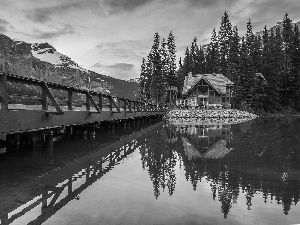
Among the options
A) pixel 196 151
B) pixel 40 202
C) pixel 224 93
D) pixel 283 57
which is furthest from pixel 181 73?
pixel 40 202

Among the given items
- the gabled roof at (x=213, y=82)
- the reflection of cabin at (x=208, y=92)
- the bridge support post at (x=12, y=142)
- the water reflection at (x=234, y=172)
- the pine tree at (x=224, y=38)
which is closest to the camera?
the water reflection at (x=234, y=172)

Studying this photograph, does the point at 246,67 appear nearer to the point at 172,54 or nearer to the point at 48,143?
→ the point at 172,54

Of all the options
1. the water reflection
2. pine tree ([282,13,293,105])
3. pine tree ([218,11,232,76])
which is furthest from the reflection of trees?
pine tree ([218,11,232,76])

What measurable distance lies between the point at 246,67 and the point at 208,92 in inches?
366

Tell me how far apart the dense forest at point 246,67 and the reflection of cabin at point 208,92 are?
3.41 m

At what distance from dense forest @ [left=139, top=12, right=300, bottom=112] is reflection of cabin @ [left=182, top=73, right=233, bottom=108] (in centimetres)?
341

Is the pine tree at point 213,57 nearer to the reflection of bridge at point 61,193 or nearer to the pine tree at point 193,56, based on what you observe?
the pine tree at point 193,56

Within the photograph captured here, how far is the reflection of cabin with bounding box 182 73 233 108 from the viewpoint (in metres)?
56.2

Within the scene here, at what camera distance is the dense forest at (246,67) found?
60.2 meters

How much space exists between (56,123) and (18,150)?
147 centimetres

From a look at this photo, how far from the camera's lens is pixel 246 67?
191 feet

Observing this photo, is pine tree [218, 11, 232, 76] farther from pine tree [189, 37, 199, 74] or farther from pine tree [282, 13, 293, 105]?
pine tree [282, 13, 293, 105]

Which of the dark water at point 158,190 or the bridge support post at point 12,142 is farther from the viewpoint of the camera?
the bridge support post at point 12,142

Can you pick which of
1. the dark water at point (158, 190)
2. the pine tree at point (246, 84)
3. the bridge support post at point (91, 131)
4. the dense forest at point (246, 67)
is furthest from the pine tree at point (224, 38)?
the dark water at point (158, 190)
